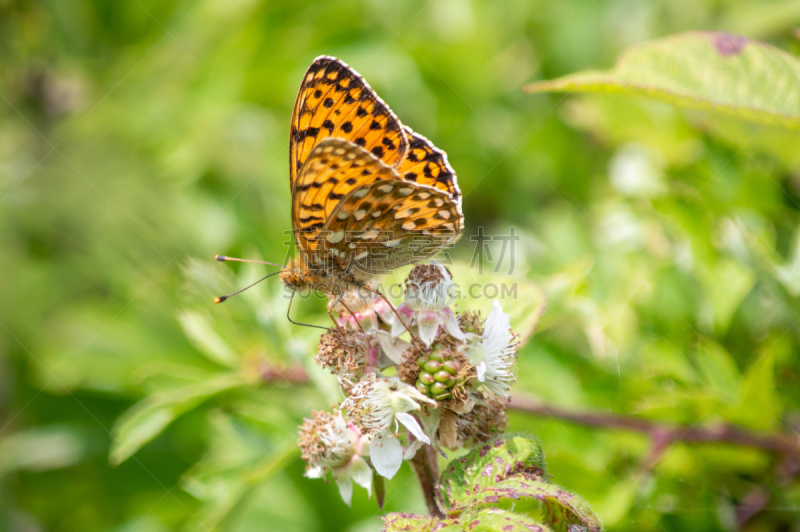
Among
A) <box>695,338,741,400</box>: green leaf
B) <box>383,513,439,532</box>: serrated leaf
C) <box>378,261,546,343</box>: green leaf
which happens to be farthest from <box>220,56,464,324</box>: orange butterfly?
<box>695,338,741,400</box>: green leaf

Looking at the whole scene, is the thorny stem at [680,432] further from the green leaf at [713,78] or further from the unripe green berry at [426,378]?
the green leaf at [713,78]

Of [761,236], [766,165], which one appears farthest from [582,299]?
[766,165]

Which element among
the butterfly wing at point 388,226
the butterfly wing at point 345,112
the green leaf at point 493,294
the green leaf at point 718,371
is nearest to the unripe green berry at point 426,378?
the green leaf at point 493,294

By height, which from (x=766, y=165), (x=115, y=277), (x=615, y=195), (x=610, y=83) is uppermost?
(x=610, y=83)

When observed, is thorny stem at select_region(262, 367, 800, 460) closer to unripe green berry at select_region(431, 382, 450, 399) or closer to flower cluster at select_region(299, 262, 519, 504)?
flower cluster at select_region(299, 262, 519, 504)

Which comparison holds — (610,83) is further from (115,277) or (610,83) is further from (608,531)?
(115,277)

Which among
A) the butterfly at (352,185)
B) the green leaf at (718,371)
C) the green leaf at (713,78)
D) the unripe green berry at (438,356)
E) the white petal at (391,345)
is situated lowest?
the green leaf at (718,371)
